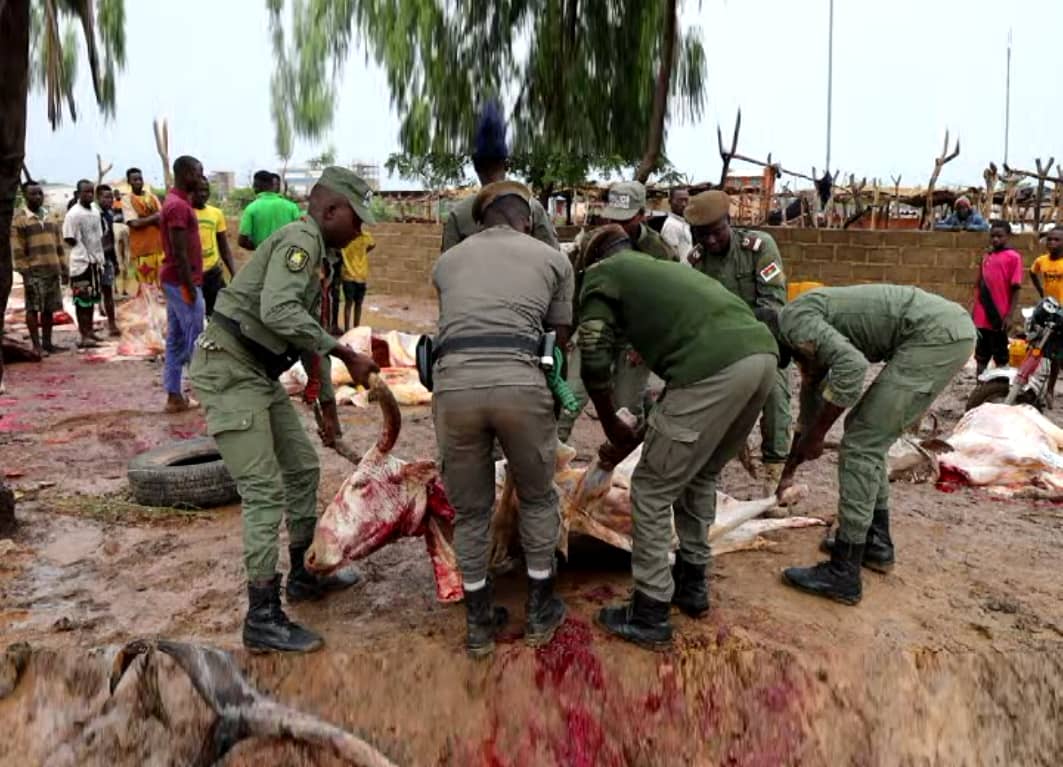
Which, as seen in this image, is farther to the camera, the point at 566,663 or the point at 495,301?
the point at 566,663

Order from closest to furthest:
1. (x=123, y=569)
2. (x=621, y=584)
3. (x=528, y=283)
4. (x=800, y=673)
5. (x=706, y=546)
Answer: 1. (x=528, y=283)
2. (x=800, y=673)
3. (x=706, y=546)
4. (x=621, y=584)
5. (x=123, y=569)

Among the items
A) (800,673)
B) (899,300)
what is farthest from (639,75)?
(800,673)

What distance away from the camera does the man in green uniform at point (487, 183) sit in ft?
13.0

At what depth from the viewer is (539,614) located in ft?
10.0

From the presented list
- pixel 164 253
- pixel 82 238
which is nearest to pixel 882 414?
pixel 164 253

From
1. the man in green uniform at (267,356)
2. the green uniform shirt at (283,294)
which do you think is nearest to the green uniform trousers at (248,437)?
the man in green uniform at (267,356)

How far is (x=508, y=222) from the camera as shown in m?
2.97

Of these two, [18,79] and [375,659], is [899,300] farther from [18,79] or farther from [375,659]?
[18,79]

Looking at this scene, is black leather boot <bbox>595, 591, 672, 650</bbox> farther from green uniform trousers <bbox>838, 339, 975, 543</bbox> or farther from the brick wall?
the brick wall

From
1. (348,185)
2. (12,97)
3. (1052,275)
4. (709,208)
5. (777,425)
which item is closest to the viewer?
(348,185)

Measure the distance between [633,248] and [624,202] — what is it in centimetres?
23

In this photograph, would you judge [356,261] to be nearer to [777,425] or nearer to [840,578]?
[777,425]

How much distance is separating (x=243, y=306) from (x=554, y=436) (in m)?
1.21

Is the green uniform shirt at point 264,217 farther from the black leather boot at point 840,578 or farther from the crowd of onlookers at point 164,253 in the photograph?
the black leather boot at point 840,578
